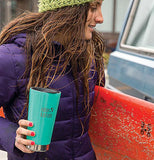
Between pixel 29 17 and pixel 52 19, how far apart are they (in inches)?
6.7

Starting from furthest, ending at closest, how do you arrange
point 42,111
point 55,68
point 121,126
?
1. point 121,126
2. point 55,68
3. point 42,111

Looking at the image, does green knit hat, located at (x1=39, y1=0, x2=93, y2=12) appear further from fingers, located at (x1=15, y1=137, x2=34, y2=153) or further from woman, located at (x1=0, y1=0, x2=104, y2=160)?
fingers, located at (x1=15, y1=137, x2=34, y2=153)

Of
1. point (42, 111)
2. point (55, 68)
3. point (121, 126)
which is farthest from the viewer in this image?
point (121, 126)

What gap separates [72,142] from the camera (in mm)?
1435

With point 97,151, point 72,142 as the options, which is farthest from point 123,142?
point 72,142

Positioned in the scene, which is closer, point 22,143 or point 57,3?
point 22,143

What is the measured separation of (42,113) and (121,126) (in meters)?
0.87

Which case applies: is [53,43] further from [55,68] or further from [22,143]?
[22,143]

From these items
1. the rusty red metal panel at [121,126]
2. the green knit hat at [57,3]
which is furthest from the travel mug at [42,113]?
the rusty red metal panel at [121,126]

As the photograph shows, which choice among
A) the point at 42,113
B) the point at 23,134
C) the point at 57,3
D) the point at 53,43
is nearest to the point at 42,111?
the point at 42,113

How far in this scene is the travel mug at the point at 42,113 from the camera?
1.01 metres

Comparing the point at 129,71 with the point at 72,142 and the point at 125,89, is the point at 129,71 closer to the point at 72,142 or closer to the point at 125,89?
the point at 125,89

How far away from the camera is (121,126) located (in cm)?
175

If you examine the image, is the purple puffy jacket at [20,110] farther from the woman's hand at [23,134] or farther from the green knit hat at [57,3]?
the green knit hat at [57,3]
